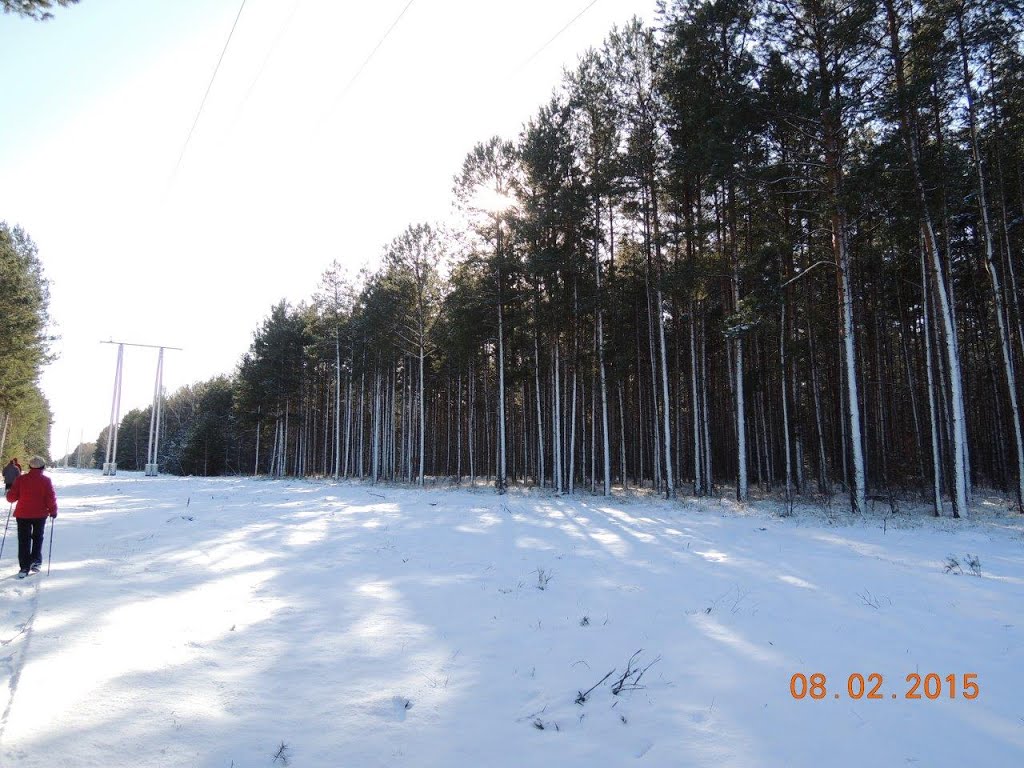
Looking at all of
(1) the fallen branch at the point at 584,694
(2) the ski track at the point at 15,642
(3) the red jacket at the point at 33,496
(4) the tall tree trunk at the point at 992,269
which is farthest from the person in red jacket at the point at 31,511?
(4) the tall tree trunk at the point at 992,269

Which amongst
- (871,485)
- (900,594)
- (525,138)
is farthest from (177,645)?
(871,485)

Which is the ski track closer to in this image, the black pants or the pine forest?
the black pants

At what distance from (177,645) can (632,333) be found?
2051 cm

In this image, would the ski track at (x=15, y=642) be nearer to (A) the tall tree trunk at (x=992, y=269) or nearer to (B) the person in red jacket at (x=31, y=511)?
(B) the person in red jacket at (x=31, y=511)

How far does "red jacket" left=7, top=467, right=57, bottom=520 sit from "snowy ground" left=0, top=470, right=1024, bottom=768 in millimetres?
870

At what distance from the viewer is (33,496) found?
7.41 m

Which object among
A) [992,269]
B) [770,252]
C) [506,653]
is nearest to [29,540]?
[506,653]

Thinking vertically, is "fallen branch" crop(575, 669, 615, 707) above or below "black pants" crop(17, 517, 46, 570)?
below

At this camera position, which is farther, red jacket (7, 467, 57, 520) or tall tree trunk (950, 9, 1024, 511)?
tall tree trunk (950, 9, 1024, 511)

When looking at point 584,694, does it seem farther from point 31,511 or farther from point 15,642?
point 31,511

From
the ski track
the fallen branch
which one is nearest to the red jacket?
the ski track

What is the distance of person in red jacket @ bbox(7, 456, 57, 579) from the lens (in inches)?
281
